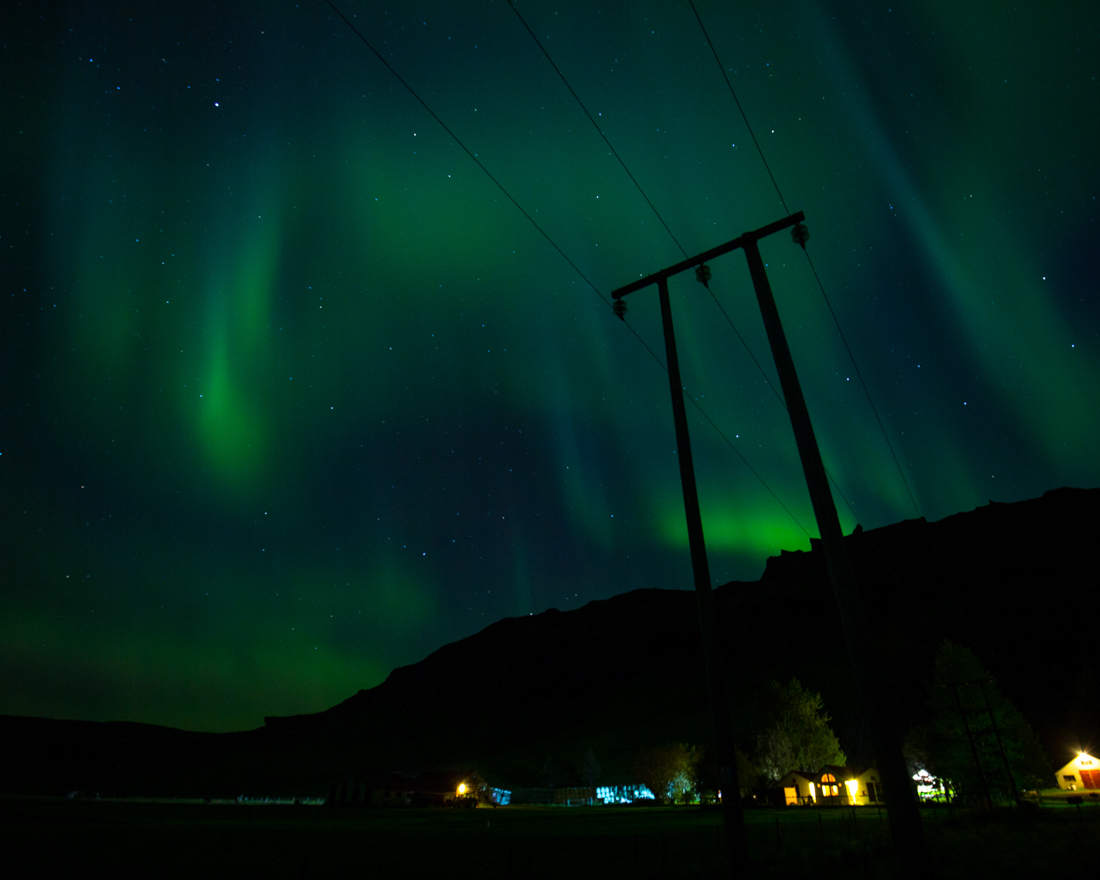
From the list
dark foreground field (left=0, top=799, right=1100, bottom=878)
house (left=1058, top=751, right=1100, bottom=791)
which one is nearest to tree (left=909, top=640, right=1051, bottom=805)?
dark foreground field (left=0, top=799, right=1100, bottom=878)

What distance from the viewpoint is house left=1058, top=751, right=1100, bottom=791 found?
81250mm

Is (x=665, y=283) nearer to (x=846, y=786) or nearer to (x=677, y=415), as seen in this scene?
(x=677, y=415)

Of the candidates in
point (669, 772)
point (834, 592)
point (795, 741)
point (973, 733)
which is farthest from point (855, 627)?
point (669, 772)

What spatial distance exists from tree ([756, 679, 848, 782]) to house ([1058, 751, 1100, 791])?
29150mm

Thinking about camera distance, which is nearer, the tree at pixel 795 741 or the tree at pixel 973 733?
the tree at pixel 973 733

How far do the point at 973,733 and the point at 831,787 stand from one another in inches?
1357

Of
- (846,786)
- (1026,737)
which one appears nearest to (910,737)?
(846,786)

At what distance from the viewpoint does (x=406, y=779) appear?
10606cm

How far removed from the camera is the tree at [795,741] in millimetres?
85062

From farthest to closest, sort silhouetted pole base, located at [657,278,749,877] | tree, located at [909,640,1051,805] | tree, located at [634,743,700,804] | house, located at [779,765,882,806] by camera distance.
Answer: tree, located at [634,743,700,804]
house, located at [779,765,882,806]
tree, located at [909,640,1051,805]
silhouetted pole base, located at [657,278,749,877]

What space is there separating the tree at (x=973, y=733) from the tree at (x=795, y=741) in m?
25.4

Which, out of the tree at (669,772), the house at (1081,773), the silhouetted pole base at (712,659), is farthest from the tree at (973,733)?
the silhouetted pole base at (712,659)

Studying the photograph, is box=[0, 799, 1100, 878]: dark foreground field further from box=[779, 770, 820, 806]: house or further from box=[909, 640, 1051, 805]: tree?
box=[779, 770, 820, 806]: house

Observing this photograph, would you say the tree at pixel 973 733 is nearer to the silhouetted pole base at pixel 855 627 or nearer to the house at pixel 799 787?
the house at pixel 799 787
